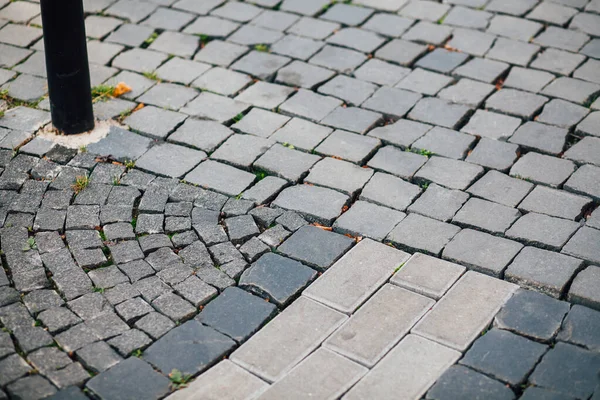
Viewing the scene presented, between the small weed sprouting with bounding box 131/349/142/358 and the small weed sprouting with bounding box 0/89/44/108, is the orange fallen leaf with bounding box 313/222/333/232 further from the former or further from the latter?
the small weed sprouting with bounding box 0/89/44/108

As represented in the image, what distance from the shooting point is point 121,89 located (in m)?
5.64

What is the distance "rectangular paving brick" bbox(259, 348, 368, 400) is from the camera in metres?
3.42

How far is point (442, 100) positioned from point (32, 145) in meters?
2.94

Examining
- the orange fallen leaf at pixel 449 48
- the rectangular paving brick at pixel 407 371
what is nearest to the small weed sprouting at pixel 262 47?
the orange fallen leaf at pixel 449 48

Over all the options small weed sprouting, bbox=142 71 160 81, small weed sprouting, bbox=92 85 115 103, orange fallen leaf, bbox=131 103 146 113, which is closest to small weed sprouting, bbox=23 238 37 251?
orange fallen leaf, bbox=131 103 146 113

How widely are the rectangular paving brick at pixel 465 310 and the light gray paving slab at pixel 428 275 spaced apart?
5cm

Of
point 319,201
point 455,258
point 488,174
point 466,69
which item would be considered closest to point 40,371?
point 319,201

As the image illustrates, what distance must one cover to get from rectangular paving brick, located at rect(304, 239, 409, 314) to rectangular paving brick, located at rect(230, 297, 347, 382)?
0.08m

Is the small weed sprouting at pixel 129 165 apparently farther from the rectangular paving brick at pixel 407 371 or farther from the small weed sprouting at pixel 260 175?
the rectangular paving brick at pixel 407 371

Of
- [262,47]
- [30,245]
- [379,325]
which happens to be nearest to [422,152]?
[379,325]

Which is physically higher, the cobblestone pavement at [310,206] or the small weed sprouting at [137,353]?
the cobblestone pavement at [310,206]

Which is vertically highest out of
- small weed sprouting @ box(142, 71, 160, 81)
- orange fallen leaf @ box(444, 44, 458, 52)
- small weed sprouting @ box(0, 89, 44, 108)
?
orange fallen leaf @ box(444, 44, 458, 52)

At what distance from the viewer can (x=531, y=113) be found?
5.36m

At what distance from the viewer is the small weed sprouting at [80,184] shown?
472 centimetres
